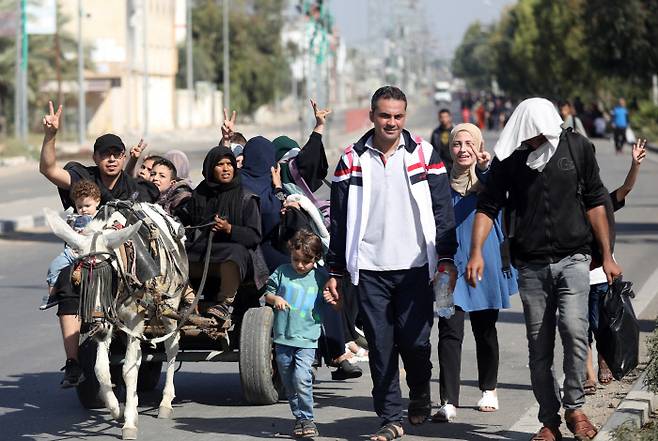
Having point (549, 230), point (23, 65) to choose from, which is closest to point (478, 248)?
point (549, 230)

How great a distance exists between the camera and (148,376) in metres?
9.95

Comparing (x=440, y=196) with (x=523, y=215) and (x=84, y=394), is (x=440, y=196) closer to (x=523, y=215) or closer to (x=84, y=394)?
(x=523, y=215)

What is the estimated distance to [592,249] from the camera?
7547mm

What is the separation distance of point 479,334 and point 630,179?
1280mm

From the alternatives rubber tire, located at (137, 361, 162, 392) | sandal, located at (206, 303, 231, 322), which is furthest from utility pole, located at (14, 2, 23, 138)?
sandal, located at (206, 303, 231, 322)

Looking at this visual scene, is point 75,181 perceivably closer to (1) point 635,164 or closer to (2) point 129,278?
(2) point 129,278

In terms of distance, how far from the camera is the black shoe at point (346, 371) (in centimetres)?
976

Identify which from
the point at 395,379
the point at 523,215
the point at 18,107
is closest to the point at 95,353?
the point at 395,379

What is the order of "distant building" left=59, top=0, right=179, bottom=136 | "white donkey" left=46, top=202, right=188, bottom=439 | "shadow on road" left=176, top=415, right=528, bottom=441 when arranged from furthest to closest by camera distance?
"distant building" left=59, top=0, right=179, bottom=136 → "shadow on road" left=176, top=415, right=528, bottom=441 → "white donkey" left=46, top=202, right=188, bottom=439

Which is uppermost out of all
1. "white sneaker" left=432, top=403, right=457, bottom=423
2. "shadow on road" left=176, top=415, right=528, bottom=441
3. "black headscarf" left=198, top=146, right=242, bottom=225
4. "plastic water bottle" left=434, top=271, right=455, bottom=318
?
"black headscarf" left=198, top=146, right=242, bottom=225

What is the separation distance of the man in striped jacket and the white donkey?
1.14 m

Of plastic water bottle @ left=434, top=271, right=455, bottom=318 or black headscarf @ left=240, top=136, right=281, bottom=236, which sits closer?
plastic water bottle @ left=434, top=271, right=455, bottom=318

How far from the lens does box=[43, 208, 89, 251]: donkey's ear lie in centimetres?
779

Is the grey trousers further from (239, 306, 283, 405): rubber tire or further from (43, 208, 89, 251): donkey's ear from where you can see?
(43, 208, 89, 251): donkey's ear
